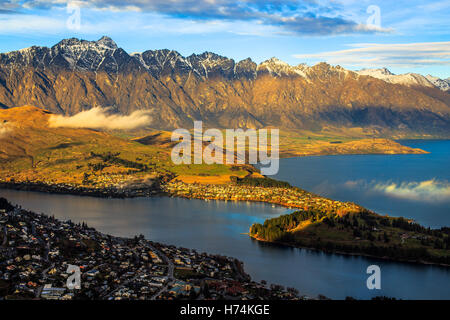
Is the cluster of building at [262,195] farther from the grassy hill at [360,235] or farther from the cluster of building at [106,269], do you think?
the cluster of building at [106,269]

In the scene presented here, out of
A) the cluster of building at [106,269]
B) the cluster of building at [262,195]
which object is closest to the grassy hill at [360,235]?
the cluster of building at [262,195]

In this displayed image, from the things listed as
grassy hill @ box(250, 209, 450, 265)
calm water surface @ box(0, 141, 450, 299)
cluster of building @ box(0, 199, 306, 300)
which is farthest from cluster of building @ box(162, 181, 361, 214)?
cluster of building @ box(0, 199, 306, 300)

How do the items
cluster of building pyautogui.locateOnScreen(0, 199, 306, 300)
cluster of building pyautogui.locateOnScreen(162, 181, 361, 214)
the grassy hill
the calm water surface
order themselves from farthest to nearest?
cluster of building pyautogui.locateOnScreen(162, 181, 361, 214) → the grassy hill → the calm water surface → cluster of building pyautogui.locateOnScreen(0, 199, 306, 300)

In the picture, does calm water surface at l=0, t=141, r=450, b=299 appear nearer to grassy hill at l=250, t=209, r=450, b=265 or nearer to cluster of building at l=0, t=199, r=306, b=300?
grassy hill at l=250, t=209, r=450, b=265

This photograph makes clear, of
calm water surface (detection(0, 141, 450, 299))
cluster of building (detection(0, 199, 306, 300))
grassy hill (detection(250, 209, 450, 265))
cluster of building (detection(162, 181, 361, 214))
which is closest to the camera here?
cluster of building (detection(0, 199, 306, 300))

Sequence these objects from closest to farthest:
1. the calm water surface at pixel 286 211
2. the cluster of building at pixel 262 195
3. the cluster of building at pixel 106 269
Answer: the cluster of building at pixel 106 269 < the calm water surface at pixel 286 211 < the cluster of building at pixel 262 195

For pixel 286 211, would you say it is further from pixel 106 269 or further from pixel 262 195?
pixel 106 269
